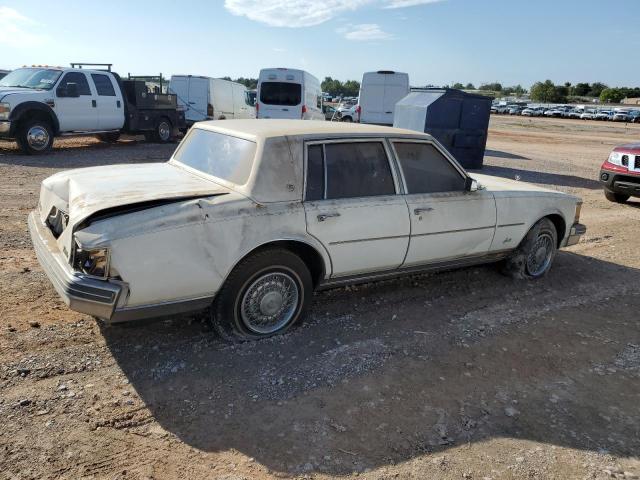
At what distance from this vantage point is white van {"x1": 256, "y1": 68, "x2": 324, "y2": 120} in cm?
1638

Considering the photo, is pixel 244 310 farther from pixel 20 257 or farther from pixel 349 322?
pixel 20 257

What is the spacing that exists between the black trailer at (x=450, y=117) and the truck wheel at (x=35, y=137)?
333 inches

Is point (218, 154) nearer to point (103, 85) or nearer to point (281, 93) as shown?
point (103, 85)

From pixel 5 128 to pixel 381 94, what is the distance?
1188 cm

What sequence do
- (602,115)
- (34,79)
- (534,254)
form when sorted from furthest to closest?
(602,115), (34,79), (534,254)

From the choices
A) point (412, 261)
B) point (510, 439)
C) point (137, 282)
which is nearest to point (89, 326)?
point (137, 282)

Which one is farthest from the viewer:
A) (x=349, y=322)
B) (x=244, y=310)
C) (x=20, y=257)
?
(x=20, y=257)

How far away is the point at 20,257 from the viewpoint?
215 inches

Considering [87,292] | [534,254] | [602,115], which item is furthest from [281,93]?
[602,115]

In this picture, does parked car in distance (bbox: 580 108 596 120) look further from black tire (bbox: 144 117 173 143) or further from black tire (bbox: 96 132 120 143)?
black tire (bbox: 96 132 120 143)

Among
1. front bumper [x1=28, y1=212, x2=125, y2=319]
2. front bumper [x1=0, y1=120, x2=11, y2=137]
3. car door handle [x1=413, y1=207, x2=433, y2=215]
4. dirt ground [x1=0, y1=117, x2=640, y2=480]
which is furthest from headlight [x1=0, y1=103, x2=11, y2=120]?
car door handle [x1=413, y1=207, x2=433, y2=215]

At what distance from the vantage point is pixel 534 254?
18.9ft

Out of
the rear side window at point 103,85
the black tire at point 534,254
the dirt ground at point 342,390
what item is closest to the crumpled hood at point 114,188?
the dirt ground at point 342,390

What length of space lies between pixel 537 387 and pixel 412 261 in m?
1.48
